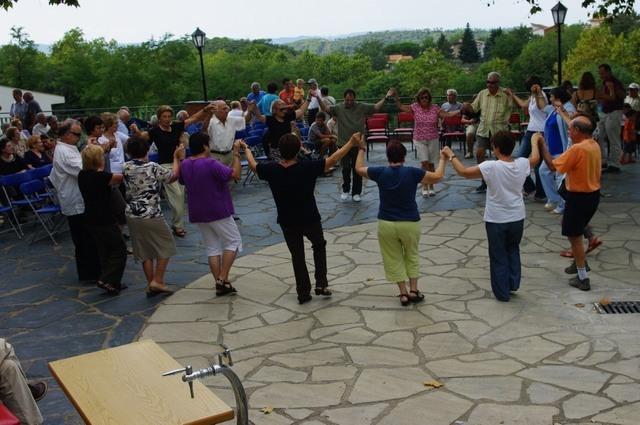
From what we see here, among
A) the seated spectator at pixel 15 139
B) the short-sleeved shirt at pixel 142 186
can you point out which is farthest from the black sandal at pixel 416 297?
the seated spectator at pixel 15 139

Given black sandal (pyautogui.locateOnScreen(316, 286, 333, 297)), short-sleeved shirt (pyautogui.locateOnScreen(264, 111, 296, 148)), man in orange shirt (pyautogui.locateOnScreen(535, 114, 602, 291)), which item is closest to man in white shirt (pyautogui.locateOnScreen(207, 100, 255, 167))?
short-sleeved shirt (pyautogui.locateOnScreen(264, 111, 296, 148))

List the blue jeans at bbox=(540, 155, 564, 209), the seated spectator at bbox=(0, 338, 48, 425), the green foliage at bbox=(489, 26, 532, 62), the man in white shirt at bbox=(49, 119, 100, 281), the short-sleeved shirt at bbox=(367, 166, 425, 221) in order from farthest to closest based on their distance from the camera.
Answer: the green foliage at bbox=(489, 26, 532, 62) → the blue jeans at bbox=(540, 155, 564, 209) → the man in white shirt at bbox=(49, 119, 100, 281) → the short-sleeved shirt at bbox=(367, 166, 425, 221) → the seated spectator at bbox=(0, 338, 48, 425)

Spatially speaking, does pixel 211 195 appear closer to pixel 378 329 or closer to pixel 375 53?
pixel 378 329

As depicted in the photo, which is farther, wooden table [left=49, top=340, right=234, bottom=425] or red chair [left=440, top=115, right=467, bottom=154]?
red chair [left=440, top=115, right=467, bottom=154]

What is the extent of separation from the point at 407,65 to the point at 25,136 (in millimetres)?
79077

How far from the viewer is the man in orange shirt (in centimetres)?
721

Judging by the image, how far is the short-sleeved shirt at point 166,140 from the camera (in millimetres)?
10133

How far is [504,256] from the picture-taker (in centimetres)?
715

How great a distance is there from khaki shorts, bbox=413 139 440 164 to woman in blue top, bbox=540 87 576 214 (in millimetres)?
1964

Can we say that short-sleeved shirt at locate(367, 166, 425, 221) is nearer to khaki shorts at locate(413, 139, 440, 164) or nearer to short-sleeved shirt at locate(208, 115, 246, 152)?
short-sleeved shirt at locate(208, 115, 246, 152)

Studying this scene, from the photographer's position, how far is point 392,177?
22.8 feet

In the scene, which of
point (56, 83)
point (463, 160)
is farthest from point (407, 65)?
point (463, 160)

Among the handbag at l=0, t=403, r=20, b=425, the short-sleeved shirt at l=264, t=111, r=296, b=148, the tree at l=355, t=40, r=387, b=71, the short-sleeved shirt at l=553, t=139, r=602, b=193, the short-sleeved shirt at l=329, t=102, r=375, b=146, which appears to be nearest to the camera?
the handbag at l=0, t=403, r=20, b=425

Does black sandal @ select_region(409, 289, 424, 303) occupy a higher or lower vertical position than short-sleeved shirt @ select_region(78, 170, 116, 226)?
lower
